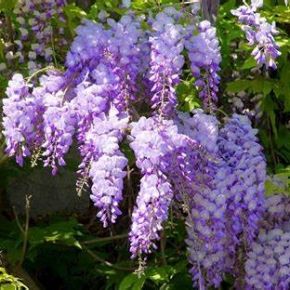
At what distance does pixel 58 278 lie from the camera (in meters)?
4.19

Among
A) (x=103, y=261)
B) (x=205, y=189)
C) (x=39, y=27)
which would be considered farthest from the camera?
(x=39, y=27)

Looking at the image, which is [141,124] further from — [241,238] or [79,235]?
[79,235]

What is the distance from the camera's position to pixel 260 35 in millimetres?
3150

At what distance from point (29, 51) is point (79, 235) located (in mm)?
872

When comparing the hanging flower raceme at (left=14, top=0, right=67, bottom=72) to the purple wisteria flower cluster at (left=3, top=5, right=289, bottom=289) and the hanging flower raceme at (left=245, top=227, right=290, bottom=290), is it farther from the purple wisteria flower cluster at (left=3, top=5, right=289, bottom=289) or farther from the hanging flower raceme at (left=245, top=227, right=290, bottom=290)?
Answer: the hanging flower raceme at (left=245, top=227, right=290, bottom=290)

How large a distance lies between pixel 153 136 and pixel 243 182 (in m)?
0.43

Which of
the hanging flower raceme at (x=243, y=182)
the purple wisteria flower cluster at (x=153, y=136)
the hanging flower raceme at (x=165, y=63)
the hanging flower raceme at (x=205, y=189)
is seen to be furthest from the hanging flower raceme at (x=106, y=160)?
the hanging flower raceme at (x=243, y=182)

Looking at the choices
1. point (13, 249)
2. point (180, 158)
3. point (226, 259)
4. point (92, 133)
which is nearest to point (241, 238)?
point (226, 259)

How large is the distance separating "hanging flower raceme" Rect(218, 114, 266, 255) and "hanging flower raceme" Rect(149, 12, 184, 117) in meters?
0.28

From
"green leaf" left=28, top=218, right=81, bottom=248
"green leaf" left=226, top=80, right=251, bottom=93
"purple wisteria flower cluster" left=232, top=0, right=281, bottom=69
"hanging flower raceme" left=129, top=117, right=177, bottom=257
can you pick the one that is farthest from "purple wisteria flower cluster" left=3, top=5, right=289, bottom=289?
"green leaf" left=226, top=80, right=251, bottom=93

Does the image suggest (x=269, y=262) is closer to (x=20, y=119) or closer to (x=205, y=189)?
(x=205, y=189)

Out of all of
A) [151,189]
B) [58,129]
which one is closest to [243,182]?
[151,189]

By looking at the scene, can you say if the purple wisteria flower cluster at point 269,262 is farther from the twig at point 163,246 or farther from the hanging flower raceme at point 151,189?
the hanging flower raceme at point 151,189

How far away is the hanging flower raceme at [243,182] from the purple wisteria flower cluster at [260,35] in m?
0.29
